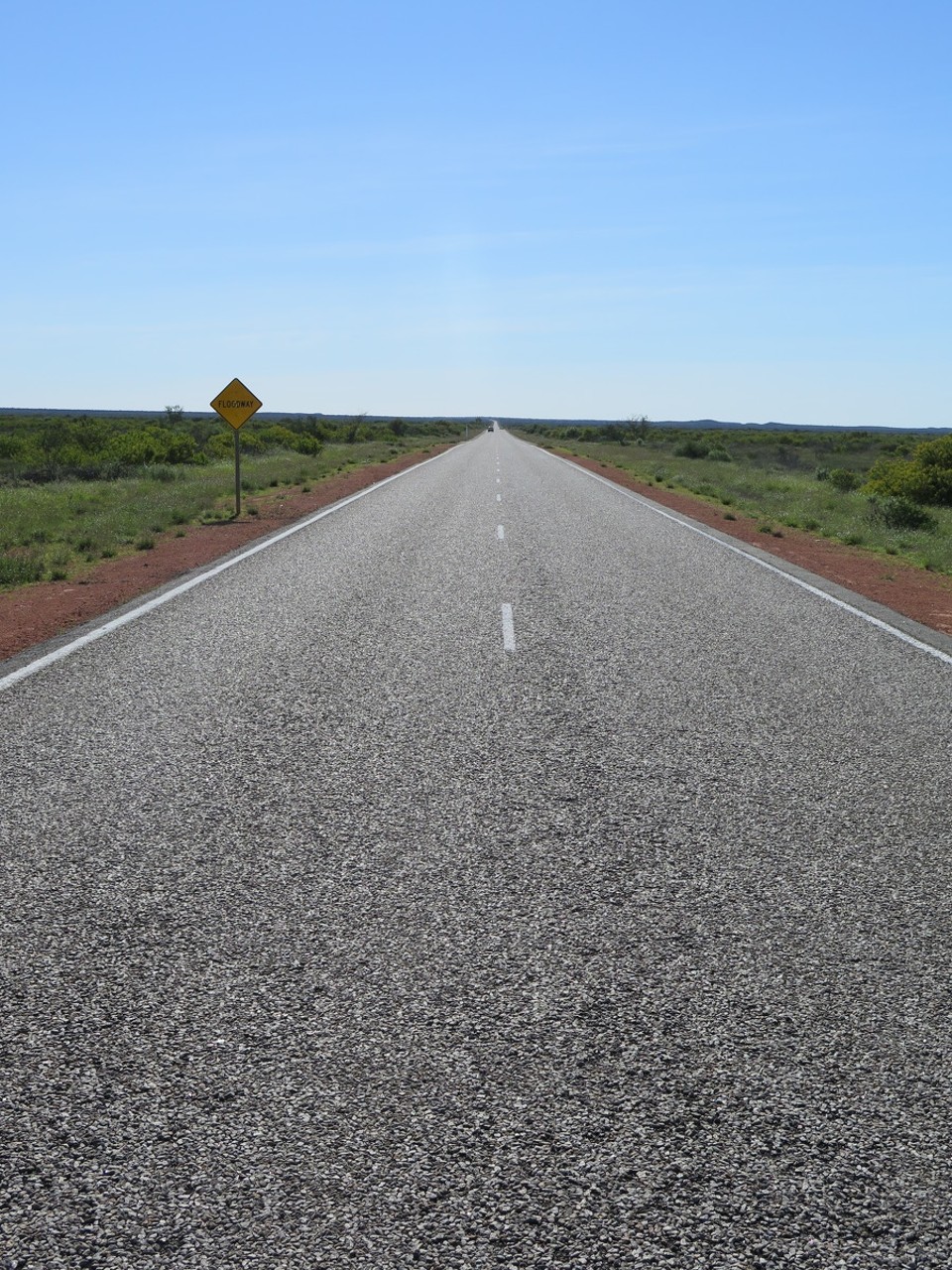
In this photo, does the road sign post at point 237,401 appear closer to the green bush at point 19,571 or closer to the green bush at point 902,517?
the green bush at point 19,571

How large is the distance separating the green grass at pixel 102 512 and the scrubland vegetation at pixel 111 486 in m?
0.02

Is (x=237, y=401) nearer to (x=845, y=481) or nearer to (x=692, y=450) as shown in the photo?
(x=845, y=481)

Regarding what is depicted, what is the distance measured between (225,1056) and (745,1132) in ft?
4.95

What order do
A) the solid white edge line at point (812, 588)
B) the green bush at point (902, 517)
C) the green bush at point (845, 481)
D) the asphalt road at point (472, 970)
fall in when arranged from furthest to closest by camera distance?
the green bush at point (845, 481) → the green bush at point (902, 517) → the solid white edge line at point (812, 588) → the asphalt road at point (472, 970)

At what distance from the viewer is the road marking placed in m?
9.45

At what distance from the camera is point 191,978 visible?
379 cm

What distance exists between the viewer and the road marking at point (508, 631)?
31.0 feet

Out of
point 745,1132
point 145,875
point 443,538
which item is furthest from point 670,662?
point 443,538

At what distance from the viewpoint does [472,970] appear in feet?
12.8

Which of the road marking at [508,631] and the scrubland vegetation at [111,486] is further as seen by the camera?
the scrubland vegetation at [111,486]

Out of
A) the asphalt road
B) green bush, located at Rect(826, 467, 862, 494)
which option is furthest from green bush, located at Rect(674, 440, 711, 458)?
the asphalt road

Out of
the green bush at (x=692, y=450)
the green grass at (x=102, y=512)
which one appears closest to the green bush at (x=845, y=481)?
the green grass at (x=102, y=512)

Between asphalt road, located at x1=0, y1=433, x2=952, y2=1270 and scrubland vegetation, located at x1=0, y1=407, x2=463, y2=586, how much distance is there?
9159 mm

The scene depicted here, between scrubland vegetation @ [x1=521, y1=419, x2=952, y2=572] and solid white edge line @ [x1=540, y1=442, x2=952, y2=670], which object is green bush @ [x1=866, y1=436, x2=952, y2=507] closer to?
scrubland vegetation @ [x1=521, y1=419, x2=952, y2=572]
